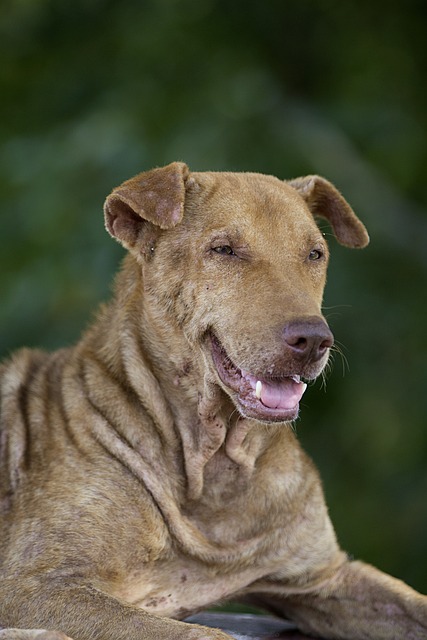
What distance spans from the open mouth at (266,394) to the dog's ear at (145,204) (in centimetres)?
69

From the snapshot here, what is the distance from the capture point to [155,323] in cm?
618

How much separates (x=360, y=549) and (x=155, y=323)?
5693 millimetres

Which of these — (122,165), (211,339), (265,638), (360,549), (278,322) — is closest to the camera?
(278,322)

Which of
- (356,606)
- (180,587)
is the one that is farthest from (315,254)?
(356,606)

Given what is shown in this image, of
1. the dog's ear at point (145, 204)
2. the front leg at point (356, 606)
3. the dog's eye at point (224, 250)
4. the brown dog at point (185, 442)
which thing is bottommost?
the front leg at point (356, 606)

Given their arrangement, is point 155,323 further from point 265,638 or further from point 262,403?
point 265,638

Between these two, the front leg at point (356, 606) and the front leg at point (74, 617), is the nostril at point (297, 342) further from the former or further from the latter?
the front leg at point (356, 606)

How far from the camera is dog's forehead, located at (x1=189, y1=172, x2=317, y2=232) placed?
607cm

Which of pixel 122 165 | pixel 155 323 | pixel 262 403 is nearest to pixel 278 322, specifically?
pixel 262 403

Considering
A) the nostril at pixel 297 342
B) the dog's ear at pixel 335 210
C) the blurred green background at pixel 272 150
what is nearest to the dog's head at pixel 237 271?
the nostril at pixel 297 342

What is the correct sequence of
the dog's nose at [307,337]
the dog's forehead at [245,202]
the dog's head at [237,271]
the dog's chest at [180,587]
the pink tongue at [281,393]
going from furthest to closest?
the dog's forehead at [245,202] < the dog's chest at [180,587] < the pink tongue at [281,393] < the dog's head at [237,271] < the dog's nose at [307,337]

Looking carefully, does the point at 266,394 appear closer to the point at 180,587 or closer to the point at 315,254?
the point at 315,254

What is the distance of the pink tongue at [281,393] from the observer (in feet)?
18.8

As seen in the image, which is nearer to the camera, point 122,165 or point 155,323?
point 155,323
